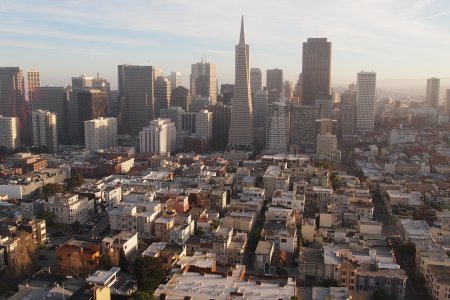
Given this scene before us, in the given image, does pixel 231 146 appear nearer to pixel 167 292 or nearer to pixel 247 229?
pixel 247 229

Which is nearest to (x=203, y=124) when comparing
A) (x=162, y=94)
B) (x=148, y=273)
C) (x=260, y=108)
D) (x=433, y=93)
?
(x=260, y=108)

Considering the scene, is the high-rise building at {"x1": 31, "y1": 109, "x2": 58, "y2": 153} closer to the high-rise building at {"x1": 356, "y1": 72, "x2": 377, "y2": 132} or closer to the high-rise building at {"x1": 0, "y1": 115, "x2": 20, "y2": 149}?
the high-rise building at {"x1": 0, "y1": 115, "x2": 20, "y2": 149}

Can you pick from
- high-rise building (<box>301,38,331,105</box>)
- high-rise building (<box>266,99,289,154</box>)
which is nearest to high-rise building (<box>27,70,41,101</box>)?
high-rise building (<box>266,99,289,154</box>)

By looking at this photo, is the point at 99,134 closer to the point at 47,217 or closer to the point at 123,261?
the point at 47,217

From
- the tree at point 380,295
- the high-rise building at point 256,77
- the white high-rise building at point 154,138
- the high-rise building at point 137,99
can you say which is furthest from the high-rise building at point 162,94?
the tree at point 380,295

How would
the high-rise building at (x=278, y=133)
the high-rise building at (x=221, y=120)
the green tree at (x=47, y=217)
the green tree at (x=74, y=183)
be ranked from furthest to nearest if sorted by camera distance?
the high-rise building at (x=221, y=120)
the high-rise building at (x=278, y=133)
the green tree at (x=74, y=183)
the green tree at (x=47, y=217)

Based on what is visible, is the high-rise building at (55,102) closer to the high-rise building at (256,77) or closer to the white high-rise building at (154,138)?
the white high-rise building at (154,138)
